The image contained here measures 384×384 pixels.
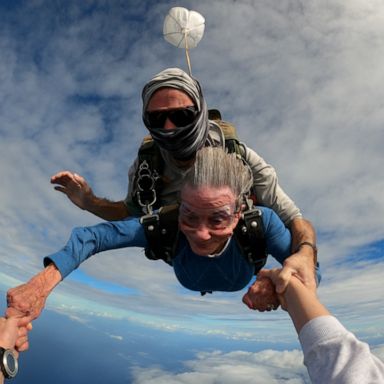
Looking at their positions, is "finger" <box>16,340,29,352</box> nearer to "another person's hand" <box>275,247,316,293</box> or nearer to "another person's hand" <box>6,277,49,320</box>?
"another person's hand" <box>6,277,49,320</box>

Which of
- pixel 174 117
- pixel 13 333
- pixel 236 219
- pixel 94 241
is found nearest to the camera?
pixel 13 333

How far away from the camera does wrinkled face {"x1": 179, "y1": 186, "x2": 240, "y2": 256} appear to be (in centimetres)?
317

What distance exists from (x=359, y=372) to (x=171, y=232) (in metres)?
2.47

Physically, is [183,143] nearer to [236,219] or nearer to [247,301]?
[236,219]

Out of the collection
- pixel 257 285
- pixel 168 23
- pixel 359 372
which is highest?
pixel 168 23

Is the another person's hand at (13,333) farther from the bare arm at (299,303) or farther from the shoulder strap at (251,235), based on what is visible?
the shoulder strap at (251,235)

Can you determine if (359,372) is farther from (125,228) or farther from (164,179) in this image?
(164,179)

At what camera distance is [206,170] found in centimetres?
318

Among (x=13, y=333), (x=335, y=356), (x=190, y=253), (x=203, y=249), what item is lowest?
(x=335, y=356)

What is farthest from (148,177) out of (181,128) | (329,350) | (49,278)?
(329,350)

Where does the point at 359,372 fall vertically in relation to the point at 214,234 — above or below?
below

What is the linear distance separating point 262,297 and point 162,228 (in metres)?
1.58

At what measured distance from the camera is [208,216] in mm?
3232

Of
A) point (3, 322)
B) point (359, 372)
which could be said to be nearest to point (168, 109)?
point (3, 322)
